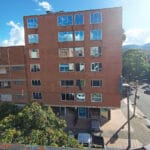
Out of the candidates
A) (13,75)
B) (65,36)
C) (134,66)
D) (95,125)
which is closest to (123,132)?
(95,125)

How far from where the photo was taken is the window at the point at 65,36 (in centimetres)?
3316

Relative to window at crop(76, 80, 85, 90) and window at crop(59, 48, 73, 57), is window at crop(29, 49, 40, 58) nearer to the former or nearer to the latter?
window at crop(59, 48, 73, 57)

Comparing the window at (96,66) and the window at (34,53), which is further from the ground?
the window at (34,53)

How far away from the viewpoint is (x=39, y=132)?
54.4 ft

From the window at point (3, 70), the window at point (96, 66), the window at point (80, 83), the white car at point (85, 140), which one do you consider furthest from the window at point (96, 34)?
the window at point (3, 70)

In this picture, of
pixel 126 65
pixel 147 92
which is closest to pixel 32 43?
pixel 147 92

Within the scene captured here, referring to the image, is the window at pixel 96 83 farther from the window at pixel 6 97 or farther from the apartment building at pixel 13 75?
the window at pixel 6 97

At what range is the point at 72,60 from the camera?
1323 inches

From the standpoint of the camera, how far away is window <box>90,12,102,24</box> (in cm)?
3183

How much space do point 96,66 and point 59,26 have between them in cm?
923

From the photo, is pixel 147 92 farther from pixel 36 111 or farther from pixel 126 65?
pixel 36 111

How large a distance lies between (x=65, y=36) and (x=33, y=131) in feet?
67.1

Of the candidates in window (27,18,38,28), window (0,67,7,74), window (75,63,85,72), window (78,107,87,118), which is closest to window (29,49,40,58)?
window (27,18,38,28)

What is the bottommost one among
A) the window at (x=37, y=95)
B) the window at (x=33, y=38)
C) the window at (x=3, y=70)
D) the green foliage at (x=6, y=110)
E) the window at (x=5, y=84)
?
the window at (x=37, y=95)
